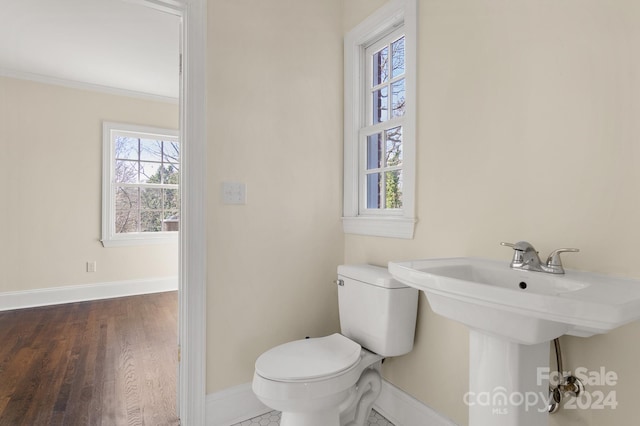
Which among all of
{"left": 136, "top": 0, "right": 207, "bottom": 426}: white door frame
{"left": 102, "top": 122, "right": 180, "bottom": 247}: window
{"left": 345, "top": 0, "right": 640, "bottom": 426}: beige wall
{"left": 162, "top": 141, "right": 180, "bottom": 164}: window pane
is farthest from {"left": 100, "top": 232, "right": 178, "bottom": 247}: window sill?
{"left": 345, "top": 0, "right": 640, "bottom": 426}: beige wall

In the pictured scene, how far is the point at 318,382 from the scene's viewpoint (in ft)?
4.25

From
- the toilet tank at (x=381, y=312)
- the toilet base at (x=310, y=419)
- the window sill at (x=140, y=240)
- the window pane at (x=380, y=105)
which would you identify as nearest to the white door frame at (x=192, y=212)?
the toilet base at (x=310, y=419)

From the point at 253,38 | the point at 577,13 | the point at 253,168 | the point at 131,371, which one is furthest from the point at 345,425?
the point at 253,38

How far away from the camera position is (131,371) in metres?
2.22

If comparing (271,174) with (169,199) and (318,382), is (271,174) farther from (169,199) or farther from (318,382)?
(169,199)

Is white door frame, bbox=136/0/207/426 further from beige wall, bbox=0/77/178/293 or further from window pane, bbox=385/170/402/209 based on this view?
beige wall, bbox=0/77/178/293

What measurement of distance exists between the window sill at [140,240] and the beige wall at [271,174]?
2.99 meters

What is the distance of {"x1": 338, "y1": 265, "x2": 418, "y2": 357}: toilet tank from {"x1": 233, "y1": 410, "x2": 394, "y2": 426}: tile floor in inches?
17.0

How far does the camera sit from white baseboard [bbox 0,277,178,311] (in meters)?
3.49

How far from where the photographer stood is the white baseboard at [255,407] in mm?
1621

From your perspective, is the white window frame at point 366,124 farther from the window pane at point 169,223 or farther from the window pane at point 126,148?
the window pane at point 126,148

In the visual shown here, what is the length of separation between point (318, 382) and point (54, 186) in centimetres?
387

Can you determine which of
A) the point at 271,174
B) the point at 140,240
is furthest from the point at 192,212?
the point at 140,240

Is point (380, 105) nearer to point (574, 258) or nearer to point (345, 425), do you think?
point (574, 258)
